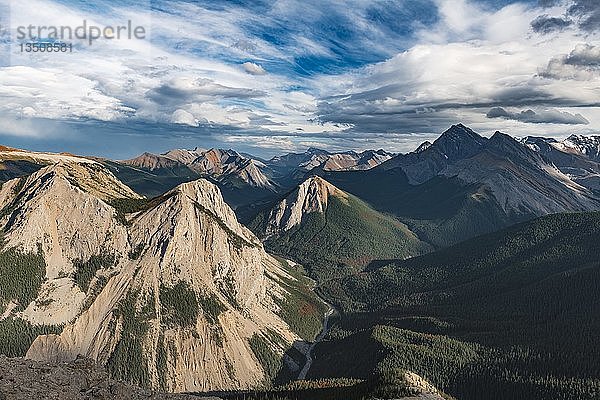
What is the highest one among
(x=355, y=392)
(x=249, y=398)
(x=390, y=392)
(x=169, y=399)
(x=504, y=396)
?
(x=169, y=399)

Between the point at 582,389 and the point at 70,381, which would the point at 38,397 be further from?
the point at 582,389

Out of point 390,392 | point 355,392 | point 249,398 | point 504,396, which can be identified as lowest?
point 504,396

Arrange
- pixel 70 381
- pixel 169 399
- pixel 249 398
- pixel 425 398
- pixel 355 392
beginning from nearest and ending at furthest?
pixel 70 381 < pixel 169 399 < pixel 425 398 < pixel 355 392 < pixel 249 398

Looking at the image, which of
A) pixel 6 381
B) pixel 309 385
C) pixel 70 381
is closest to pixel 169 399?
pixel 70 381

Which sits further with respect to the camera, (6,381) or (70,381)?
(70,381)

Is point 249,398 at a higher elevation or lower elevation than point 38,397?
lower

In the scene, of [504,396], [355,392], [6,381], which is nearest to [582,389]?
[504,396]

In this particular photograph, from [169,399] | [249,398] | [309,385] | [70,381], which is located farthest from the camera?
[309,385]

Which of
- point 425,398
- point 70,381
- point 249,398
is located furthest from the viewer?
point 249,398

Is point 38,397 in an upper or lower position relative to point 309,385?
upper

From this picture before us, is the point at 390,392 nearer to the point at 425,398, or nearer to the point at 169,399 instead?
the point at 425,398
